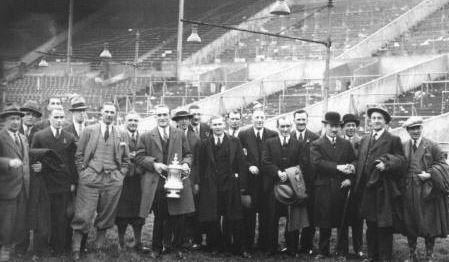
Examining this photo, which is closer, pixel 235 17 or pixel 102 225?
pixel 102 225

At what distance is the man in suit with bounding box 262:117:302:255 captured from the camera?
7750 millimetres

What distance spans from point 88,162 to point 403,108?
50.0ft

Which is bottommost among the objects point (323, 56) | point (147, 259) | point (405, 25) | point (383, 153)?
point (147, 259)

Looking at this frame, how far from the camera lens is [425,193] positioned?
716 centimetres

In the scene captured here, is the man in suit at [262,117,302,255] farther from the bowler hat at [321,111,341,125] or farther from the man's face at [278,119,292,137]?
the bowler hat at [321,111,341,125]

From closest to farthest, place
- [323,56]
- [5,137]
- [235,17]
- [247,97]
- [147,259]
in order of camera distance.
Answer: [5,137]
[147,259]
[247,97]
[323,56]
[235,17]

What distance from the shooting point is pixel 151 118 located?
2297 centimetres

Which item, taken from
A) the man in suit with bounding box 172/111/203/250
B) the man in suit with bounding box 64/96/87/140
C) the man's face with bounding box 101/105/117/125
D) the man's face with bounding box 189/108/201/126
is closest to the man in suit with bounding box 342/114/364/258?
the man in suit with bounding box 172/111/203/250

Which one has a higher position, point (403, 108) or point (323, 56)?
point (323, 56)

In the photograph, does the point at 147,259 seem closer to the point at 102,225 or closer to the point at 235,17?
the point at 102,225

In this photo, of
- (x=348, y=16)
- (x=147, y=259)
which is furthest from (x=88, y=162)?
(x=348, y=16)

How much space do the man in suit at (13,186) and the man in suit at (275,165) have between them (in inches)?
122

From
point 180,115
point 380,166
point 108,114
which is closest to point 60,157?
point 108,114

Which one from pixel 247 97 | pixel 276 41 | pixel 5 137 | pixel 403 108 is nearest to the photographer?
pixel 5 137
